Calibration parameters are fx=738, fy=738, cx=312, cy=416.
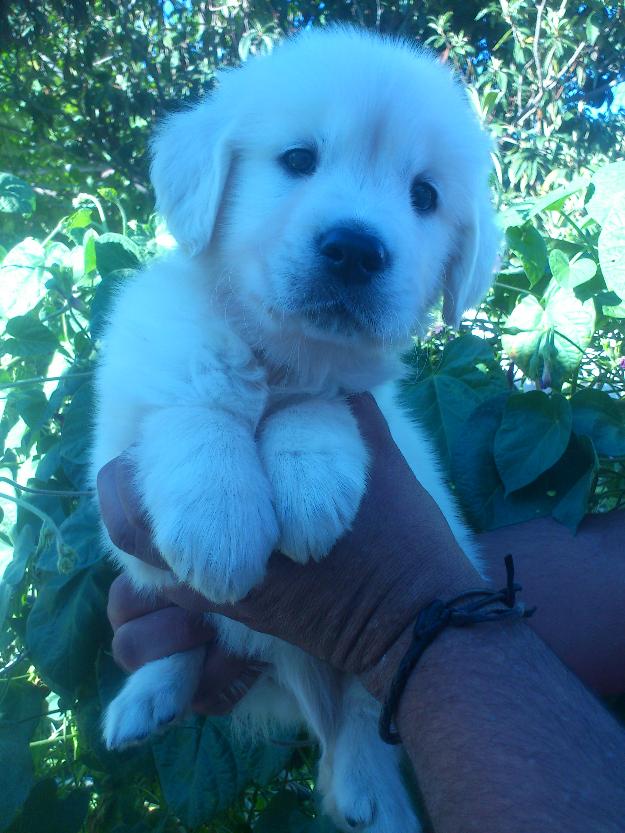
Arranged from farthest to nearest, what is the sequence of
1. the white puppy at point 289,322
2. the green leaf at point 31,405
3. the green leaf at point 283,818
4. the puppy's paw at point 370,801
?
1. the green leaf at point 31,405
2. the green leaf at point 283,818
3. the puppy's paw at point 370,801
4. the white puppy at point 289,322

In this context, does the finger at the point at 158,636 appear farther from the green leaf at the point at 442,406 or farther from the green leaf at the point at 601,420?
the green leaf at the point at 601,420

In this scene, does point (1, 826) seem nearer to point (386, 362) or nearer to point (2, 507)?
point (2, 507)

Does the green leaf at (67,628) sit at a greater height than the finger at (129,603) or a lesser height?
lesser

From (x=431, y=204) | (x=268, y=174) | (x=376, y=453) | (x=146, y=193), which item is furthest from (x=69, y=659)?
(x=146, y=193)

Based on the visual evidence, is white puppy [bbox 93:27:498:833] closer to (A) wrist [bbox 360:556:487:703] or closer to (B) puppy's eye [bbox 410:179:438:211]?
(B) puppy's eye [bbox 410:179:438:211]

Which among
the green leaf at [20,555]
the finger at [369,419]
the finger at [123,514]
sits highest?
the finger at [369,419]

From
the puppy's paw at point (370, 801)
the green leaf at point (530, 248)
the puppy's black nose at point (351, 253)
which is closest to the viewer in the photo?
the puppy's black nose at point (351, 253)

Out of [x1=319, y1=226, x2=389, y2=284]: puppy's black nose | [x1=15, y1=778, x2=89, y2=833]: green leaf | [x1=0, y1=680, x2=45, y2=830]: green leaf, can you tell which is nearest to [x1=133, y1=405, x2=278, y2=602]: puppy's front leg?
[x1=319, y1=226, x2=389, y2=284]: puppy's black nose

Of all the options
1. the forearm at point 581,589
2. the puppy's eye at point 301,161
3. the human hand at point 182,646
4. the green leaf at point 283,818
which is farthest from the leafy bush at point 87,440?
the puppy's eye at point 301,161
